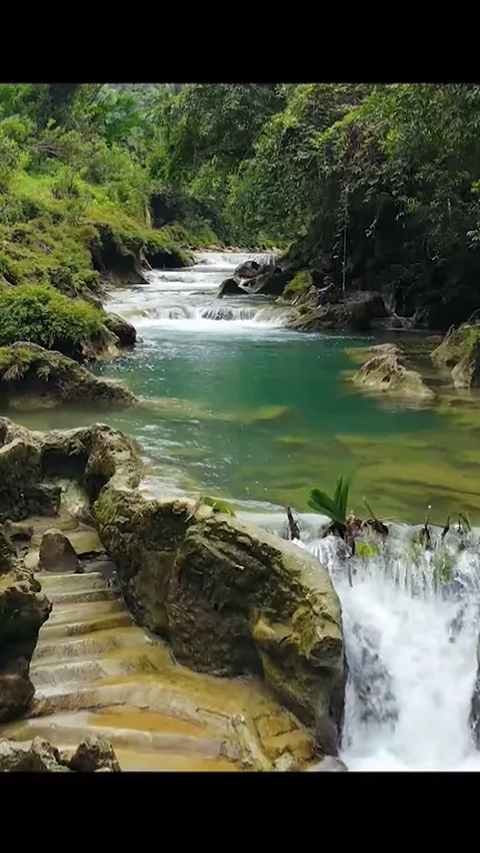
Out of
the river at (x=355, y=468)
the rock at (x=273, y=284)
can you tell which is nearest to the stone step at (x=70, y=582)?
the river at (x=355, y=468)

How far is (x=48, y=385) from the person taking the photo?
35.8ft

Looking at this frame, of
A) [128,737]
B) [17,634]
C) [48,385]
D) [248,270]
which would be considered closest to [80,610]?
[17,634]

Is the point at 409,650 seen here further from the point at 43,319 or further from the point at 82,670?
the point at 43,319

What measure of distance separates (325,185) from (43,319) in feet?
26.4

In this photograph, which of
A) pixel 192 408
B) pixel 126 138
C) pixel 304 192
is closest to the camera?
pixel 192 408

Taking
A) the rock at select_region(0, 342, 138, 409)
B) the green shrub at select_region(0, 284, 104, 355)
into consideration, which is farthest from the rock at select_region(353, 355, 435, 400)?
the green shrub at select_region(0, 284, 104, 355)

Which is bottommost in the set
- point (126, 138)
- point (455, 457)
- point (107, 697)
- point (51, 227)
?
point (107, 697)

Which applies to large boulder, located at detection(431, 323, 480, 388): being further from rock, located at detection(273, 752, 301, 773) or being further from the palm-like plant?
rock, located at detection(273, 752, 301, 773)

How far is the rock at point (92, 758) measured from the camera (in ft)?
11.9

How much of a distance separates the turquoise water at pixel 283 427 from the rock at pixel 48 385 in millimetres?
508

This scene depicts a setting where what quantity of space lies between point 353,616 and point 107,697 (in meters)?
1.61

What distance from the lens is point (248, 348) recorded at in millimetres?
15523

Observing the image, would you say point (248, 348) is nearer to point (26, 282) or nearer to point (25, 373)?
point (26, 282)
